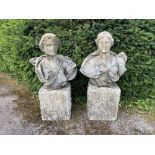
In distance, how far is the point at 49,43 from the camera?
415cm

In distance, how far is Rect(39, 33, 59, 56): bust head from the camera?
4.11 m

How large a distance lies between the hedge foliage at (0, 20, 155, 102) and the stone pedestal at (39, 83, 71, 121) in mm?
562

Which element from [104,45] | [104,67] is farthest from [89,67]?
[104,45]

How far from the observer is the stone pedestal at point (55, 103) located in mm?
4516

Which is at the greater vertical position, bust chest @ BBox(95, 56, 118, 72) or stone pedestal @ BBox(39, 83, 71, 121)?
bust chest @ BBox(95, 56, 118, 72)

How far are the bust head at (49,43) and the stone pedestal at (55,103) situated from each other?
61 cm

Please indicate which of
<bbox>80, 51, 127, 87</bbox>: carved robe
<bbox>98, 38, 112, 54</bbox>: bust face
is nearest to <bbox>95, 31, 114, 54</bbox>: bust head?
<bbox>98, 38, 112, 54</bbox>: bust face

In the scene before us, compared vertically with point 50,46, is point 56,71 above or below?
below

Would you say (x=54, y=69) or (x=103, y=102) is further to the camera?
(x=103, y=102)

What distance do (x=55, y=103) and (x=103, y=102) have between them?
73 cm

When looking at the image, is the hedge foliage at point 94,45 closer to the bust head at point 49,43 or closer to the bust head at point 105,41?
the bust head at point 105,41

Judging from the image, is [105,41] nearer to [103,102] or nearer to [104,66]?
[104,66]

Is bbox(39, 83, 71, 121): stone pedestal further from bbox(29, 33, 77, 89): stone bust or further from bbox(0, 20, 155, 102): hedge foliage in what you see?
bbox(0, 20, 155, 102): hedge foliage
